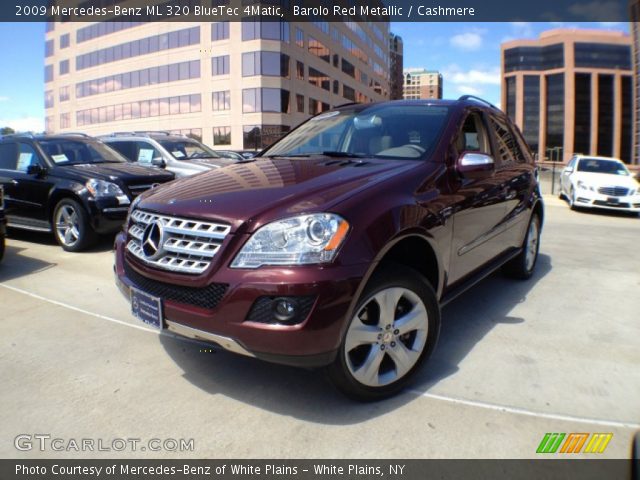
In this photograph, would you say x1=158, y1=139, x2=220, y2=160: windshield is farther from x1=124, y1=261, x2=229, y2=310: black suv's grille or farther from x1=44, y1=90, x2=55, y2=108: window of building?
x1=44, y1=90, x2=55, y2=108: window of building

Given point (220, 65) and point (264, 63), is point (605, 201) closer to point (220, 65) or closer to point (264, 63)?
point (264, 63)

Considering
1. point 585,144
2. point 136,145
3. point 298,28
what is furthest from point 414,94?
point 136,145

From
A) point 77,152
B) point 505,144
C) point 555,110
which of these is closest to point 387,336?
point 505,144

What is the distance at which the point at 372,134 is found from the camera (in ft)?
11.9

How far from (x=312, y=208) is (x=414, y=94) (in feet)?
616

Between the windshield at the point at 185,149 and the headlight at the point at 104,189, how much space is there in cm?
331

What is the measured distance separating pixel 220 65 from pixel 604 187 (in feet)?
132

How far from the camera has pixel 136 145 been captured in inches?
391

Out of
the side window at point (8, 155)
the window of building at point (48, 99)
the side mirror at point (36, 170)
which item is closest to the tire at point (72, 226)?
the side mirror at point (36, 170)

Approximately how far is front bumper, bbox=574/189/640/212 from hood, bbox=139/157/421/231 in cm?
1052

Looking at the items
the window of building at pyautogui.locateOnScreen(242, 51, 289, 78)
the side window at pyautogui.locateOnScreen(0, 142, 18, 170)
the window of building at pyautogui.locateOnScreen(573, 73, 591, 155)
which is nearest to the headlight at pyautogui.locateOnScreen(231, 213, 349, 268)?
the side window at pyautogui.locateOnScreen(0, 142, 18, 170)

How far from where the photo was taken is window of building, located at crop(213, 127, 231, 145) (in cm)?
4556

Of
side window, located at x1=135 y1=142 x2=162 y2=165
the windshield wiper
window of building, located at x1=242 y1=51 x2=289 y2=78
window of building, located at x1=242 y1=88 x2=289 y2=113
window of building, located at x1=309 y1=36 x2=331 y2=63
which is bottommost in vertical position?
the windshield wiper

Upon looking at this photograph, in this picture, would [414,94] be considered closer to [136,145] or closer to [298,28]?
[298,28]
